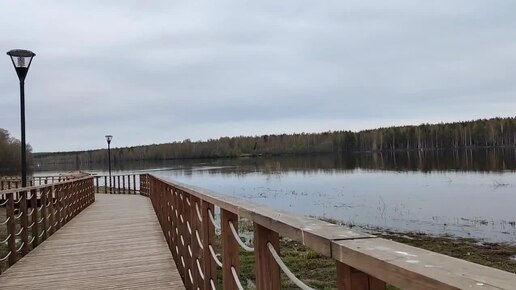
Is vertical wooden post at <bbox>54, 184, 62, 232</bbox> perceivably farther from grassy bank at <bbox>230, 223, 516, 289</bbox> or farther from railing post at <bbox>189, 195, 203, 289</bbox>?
railing post at <bbox>189, 195, 203, 289</bbox>

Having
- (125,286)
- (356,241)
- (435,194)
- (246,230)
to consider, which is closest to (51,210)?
(125,286)

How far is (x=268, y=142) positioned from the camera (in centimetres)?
12219

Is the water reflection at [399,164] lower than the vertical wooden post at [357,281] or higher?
lower

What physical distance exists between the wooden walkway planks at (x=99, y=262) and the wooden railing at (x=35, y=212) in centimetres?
16

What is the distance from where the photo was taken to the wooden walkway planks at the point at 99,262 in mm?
4687

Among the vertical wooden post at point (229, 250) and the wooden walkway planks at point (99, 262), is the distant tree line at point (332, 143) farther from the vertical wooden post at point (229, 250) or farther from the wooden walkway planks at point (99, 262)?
the vertical wooden post at point (229, 250)

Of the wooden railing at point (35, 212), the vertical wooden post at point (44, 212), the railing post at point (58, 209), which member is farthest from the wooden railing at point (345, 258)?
the railing post at point (58, 209)

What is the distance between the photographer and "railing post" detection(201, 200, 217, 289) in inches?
124

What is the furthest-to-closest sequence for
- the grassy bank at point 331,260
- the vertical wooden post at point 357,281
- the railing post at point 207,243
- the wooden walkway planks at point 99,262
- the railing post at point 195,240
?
the grassy bank at point 331,260 < the wooden walkway planks at point 99,262 < the railing post at point 195,240 < the railing post at point 207,243 < the vertical wooden post at point 357,281

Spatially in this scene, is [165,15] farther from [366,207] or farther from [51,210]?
[366,207]

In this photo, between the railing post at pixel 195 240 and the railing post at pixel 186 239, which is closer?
A: the railing post at pixel 195 240

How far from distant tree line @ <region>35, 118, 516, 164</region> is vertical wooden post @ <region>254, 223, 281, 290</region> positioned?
107 meters

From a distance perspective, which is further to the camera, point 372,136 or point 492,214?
point 372,136

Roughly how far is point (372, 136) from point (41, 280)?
115511 mm
